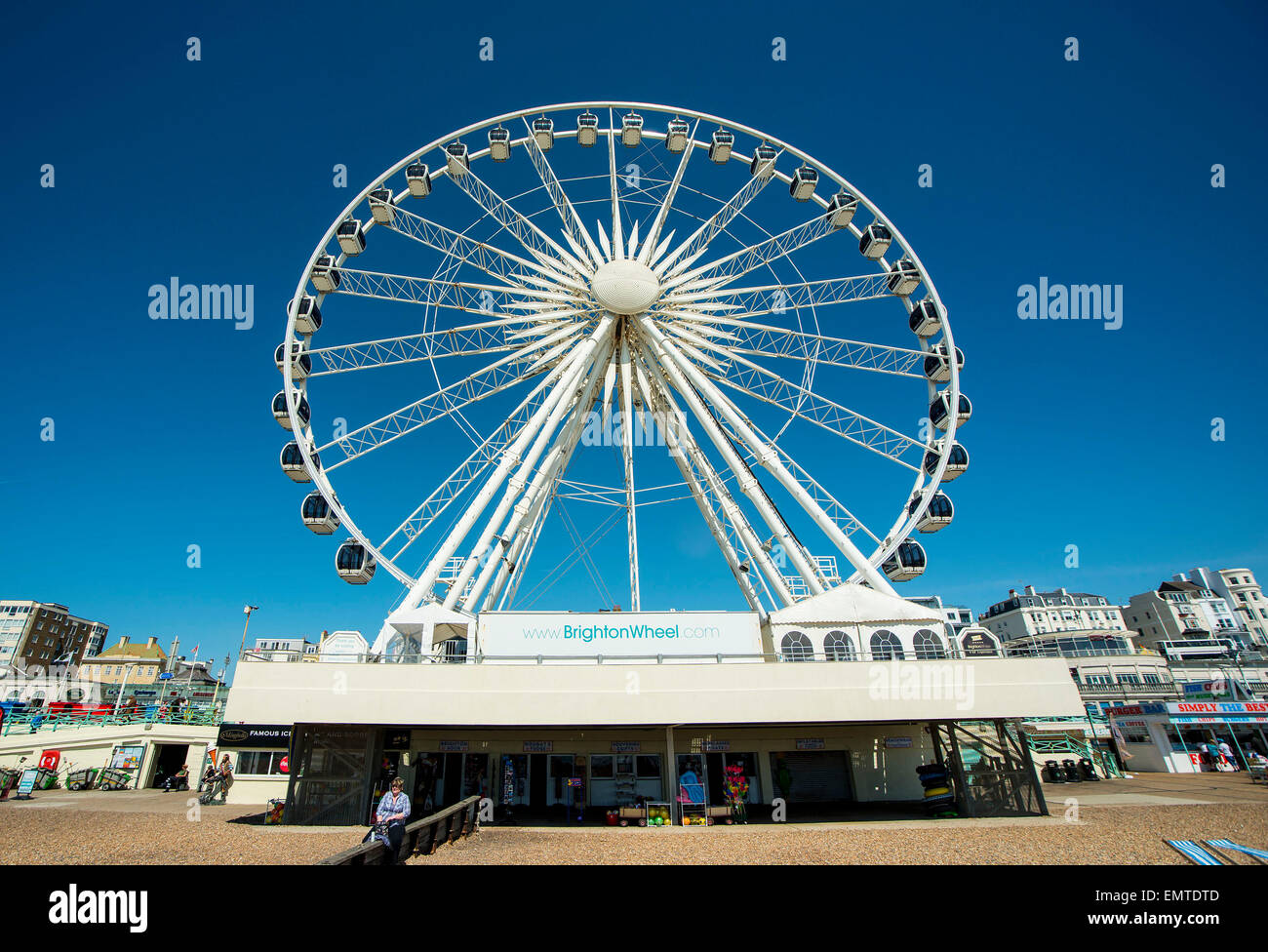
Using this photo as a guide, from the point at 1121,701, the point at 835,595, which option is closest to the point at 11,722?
the point at 835,595

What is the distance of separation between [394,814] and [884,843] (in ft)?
31.0

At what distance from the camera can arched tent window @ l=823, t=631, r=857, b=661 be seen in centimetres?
1960

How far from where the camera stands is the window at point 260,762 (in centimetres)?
2344

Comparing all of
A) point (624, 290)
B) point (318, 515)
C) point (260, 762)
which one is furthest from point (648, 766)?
point (624, 290)

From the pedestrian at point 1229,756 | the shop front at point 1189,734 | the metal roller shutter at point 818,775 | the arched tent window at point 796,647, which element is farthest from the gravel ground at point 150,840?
the pedestrian at point 1229,756

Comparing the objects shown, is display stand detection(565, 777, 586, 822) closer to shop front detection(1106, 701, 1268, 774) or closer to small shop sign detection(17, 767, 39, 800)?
small shop sign detection(17, 767, 39, 800)

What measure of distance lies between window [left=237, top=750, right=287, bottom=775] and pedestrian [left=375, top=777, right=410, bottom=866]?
17.2 metres

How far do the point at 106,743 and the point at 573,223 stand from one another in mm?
31682

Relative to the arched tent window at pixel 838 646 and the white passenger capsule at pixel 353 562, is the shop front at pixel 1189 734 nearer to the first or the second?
the arched tent window at pixel 838 646

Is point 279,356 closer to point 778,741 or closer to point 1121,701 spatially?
point 778,741

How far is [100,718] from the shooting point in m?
32.8

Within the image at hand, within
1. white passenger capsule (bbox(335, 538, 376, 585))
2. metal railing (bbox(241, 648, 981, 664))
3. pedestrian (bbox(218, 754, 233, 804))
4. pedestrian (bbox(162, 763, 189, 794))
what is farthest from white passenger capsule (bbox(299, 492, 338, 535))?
pedestrian (bbox(162, 763, 189, 794))

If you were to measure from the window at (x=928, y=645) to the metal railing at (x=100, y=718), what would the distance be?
33.2 metres

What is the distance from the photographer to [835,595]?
66.8 feet
